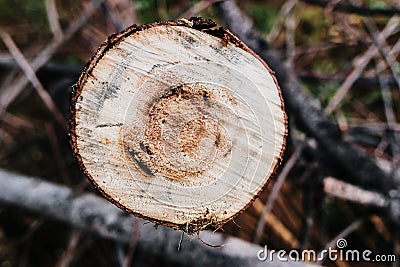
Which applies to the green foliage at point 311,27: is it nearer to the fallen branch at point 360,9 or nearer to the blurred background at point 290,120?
the blurred background at point 290,120

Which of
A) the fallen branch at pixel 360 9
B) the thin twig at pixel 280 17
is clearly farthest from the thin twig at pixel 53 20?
the fallen branch at pixel 360 9

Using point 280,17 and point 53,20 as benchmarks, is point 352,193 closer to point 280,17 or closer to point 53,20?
point 280,17

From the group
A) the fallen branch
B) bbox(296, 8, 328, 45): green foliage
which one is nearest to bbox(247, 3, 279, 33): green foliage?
bbox(296, 8, 328, 45): green foliage

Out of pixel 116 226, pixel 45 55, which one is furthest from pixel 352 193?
A: pixel 45 55

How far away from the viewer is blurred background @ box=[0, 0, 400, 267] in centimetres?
162

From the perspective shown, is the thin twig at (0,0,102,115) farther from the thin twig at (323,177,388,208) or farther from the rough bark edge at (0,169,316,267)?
the thin twig at (323,177,388,208)

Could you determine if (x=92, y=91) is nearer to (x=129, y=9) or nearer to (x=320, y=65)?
(x=129, y=9)

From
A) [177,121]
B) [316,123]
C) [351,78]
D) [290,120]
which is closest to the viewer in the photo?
[177,121]

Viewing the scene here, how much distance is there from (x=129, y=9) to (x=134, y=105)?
1.25 meters

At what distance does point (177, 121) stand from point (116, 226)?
0.75m

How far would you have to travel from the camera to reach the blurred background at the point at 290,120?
1624 millimetres

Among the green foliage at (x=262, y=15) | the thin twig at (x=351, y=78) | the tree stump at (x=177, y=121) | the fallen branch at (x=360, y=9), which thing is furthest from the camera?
the green foliage at (x=262, y=15)

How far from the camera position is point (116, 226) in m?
1.44

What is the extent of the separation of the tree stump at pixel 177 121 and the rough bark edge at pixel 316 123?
69 cm
